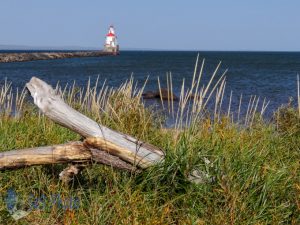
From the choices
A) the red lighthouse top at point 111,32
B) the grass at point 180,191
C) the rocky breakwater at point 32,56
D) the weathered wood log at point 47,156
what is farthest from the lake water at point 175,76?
the red lighthouse top at point 111,32

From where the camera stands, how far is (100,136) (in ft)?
18.4

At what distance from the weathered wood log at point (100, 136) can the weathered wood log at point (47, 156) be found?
0.16 m

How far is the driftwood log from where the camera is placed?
5.65m

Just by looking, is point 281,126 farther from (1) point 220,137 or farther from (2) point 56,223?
(2) point 56,223

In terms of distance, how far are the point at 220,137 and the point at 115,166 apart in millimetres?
1575

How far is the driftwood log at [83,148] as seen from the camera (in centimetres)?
565

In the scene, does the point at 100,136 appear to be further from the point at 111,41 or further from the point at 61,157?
the point at 111,41

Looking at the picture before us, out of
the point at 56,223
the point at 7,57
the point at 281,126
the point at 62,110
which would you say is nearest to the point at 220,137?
the point at 62,110

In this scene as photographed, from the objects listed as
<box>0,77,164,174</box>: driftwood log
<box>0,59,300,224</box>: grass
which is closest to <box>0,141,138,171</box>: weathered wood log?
<box>0,77,164,174</box>: driftwood log

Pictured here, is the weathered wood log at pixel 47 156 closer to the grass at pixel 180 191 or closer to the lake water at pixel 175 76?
the grass at pixel 180 191

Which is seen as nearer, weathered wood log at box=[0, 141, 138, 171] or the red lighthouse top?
weathered wood log at box=[0, 141, 138, 171]

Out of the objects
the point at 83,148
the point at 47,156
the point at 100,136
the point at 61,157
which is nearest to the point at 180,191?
the point at 100,136

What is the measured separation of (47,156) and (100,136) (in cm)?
67

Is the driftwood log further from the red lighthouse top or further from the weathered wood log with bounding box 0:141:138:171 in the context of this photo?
the red lighthouse top
